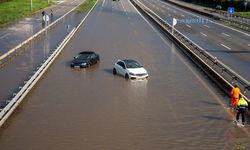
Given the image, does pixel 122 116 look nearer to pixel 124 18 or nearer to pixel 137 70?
pixel 137 70

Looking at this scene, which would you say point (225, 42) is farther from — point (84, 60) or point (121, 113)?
point (121, 113)

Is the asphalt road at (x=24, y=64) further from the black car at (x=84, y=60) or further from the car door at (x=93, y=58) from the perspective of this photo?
the car door at (x=93, y=58)

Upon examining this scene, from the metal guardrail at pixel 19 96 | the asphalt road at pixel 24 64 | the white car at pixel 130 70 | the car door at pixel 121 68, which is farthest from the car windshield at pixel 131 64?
the asphalt road at pixel 24 64

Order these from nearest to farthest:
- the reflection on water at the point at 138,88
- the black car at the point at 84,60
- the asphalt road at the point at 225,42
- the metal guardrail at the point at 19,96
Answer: the metal guardrail at the point at 19,96, the reflection on water at the point at 138,88, the black car at the point at 84,60, the asphalt road at the point at 225,42

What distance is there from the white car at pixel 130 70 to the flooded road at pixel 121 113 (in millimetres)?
660

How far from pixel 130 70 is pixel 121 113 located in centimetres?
938

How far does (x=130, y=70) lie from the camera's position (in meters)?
35.5

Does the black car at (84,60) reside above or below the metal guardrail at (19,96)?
above

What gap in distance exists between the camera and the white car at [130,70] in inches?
1388

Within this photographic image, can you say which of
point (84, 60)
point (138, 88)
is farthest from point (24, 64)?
point (138, 88)

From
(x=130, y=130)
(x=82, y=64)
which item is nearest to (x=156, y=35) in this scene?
(x=82, y=64)

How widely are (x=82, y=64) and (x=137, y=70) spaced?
6061 mm

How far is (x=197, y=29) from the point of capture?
246 ft

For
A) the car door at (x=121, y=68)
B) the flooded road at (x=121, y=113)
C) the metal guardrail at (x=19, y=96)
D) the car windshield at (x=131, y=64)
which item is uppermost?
the car windshield at (x=131, y=64)
